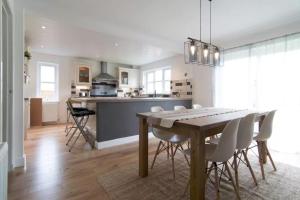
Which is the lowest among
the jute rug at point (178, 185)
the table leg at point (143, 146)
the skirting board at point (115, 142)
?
the jute rug at point (178, 185)

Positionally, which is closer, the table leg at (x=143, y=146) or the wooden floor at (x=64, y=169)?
the wooden floor at (x=64, y=169)

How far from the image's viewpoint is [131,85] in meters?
7.50

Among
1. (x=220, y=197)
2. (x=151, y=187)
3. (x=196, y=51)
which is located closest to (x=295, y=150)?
(x=220, y=197)

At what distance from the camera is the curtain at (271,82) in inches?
118

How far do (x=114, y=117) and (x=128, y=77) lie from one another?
416cm

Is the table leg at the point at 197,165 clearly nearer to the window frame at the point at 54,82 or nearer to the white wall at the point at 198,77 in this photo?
the white wall at the point at 198,77

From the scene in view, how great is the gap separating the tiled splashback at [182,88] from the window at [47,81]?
4.06m

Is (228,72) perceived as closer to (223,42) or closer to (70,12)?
(223,42)

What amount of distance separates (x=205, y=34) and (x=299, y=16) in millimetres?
1541

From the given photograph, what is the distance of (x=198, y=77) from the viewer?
4.66 m

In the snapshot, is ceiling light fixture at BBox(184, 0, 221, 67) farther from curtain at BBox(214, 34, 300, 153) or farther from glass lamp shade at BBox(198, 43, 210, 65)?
curtain at BBox(214, 34, 300, 153)

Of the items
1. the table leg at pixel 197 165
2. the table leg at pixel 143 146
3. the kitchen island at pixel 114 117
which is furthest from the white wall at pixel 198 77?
the table leg at pixel 197 165

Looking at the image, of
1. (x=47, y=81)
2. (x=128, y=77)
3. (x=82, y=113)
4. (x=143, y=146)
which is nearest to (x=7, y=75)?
(x=82, y=113)

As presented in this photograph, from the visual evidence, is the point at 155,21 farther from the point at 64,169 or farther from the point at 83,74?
the point at 83,74
